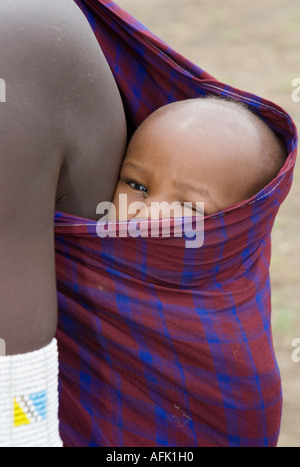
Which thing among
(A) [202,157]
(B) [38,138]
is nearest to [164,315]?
(A) [202,157]

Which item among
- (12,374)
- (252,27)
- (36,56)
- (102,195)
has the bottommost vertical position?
(12,374)

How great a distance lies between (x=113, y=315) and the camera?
5.23 feet

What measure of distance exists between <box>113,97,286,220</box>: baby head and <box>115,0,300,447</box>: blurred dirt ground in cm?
190

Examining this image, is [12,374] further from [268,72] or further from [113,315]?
[268,72]

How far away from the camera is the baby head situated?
172cm

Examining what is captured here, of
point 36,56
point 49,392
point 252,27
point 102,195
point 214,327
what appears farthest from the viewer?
point 252,27

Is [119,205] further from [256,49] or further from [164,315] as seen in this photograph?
[256,49]

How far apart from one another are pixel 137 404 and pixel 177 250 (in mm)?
397

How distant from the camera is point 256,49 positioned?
6492 mm

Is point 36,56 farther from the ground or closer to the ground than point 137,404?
farther from the ground

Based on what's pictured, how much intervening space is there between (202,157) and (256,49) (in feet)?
16.5

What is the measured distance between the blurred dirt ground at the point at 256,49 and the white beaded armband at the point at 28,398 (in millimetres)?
2310

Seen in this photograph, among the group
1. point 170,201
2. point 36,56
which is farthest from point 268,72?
point 36,56

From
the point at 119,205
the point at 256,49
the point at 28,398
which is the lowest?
the point at 28,398
